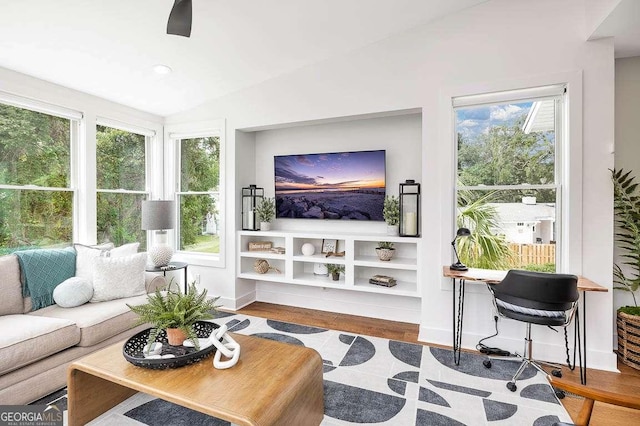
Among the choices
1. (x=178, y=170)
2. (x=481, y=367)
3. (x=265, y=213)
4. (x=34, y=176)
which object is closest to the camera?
(x=481, y=367)

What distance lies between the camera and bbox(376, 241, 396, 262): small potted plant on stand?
3525 millimetres

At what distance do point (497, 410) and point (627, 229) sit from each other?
207 centimetres

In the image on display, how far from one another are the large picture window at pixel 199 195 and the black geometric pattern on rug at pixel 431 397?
299 cm

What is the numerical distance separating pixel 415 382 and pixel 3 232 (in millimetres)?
3697

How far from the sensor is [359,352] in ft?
9.44

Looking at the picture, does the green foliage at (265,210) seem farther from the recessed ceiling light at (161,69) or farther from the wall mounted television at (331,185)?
the recessed ceiling light at (161,69)

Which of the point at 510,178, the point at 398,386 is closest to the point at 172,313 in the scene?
the point at 398,386

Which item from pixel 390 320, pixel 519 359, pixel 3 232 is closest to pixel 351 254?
pixel 390 320

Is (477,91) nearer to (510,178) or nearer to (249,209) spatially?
(510,178)

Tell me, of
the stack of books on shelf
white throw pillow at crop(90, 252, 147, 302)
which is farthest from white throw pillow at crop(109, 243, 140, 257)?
the stack of books on shelf

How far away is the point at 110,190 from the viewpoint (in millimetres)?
3877

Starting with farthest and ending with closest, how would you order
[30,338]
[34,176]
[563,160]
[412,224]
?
1. [412,224]
2. [34,176]
3. [563,160]
4. [30,338]

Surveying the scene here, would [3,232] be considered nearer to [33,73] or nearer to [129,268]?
[129,268]

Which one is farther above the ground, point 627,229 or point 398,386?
point 627,229
